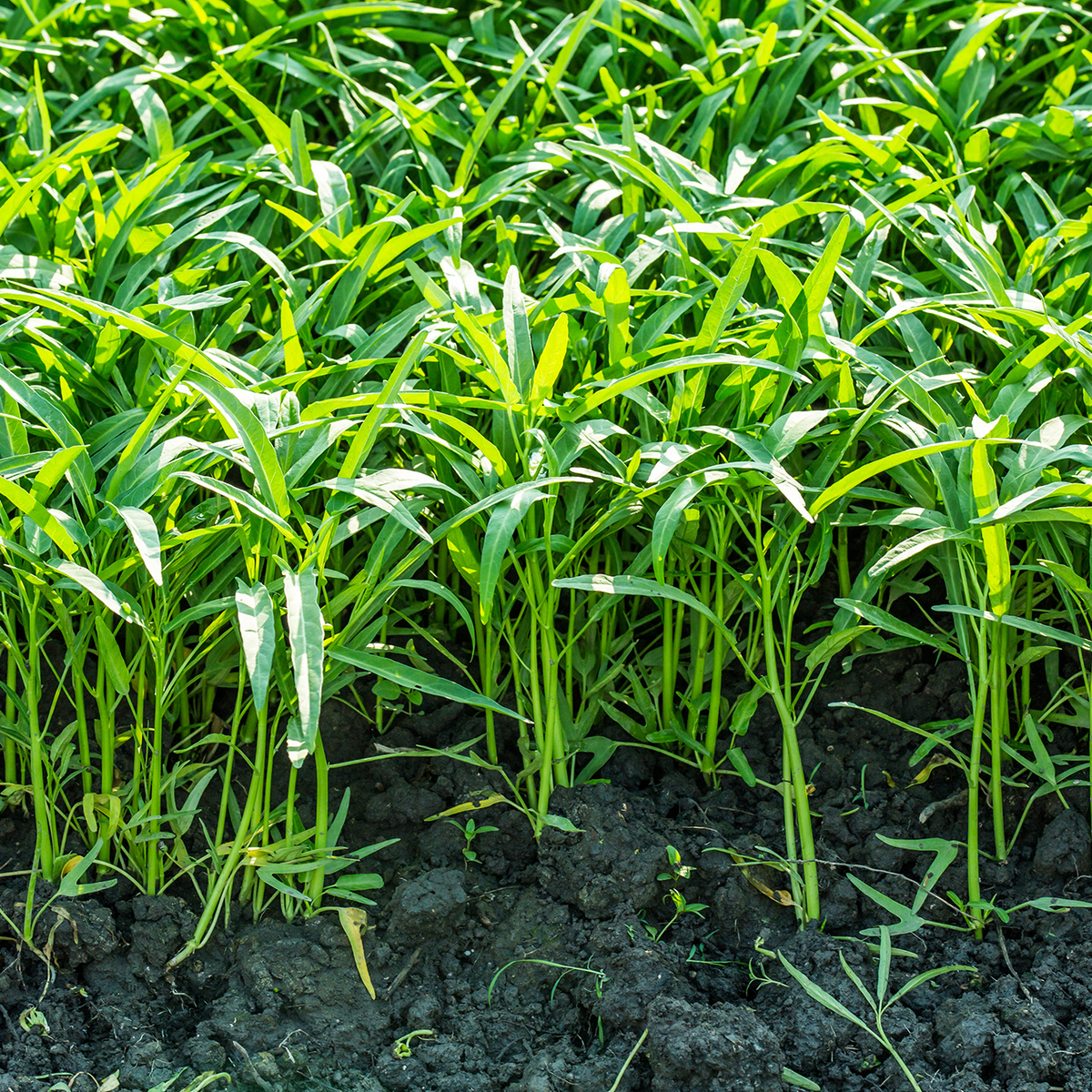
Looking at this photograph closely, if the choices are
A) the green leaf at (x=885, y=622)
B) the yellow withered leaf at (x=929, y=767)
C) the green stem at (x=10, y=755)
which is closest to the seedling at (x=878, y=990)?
the yellow withered leaf at (x=929, y=767)

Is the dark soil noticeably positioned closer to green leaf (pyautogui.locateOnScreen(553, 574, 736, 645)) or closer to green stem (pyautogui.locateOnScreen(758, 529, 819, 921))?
green stem (pyautogui.locateOnScreen(758, 529, 819, 921))

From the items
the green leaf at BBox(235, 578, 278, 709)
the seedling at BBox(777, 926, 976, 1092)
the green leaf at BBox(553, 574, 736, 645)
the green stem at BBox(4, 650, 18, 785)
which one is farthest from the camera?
the green stem at BBox(4, 650, 18, 785)

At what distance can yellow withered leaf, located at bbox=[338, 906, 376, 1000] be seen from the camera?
127cm

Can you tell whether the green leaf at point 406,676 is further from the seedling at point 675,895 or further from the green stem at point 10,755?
the green stem at point 10,755

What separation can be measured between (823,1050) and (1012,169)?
1575 mm

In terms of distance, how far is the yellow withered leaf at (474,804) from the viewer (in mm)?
1393

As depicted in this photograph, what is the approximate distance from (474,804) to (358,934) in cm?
22

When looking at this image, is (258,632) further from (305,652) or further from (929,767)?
(929,767)

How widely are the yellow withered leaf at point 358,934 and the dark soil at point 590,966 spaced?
0.02 m

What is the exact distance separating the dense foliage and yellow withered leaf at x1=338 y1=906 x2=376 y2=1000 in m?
0.03

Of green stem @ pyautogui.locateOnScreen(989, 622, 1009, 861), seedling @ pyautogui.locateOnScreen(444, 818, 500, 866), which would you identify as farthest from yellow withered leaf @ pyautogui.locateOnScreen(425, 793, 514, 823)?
green stem @ pyautogui.locateOnScreen(989, 622, 1009, 861)

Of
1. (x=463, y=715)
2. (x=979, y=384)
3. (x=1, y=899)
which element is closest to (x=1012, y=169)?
(x=979, y=384)

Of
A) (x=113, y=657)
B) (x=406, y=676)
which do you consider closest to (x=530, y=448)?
(x=406, y=676)

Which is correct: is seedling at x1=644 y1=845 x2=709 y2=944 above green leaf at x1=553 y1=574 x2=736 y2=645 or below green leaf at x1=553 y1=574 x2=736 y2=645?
below
